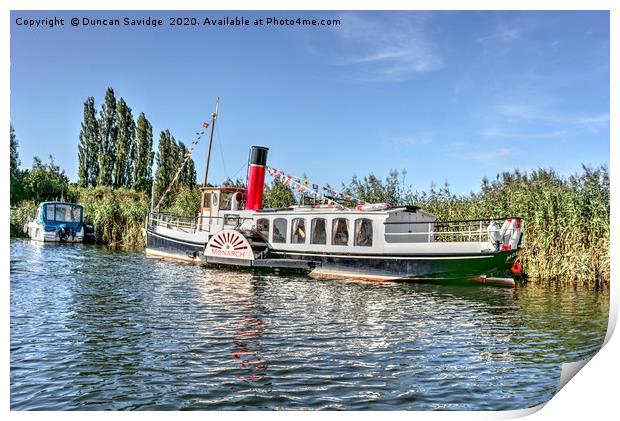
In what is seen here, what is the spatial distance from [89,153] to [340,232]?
5352mm

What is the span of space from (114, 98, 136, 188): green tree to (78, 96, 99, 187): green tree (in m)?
0.45

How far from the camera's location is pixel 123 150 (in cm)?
1192

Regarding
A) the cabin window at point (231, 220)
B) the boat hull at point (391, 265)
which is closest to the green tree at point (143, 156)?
the cabin window at point (231, 220)

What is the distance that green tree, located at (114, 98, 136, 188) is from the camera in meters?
11.1

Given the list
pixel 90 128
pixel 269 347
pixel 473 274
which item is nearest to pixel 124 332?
pixel 269 347

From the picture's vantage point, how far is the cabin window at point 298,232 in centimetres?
1357

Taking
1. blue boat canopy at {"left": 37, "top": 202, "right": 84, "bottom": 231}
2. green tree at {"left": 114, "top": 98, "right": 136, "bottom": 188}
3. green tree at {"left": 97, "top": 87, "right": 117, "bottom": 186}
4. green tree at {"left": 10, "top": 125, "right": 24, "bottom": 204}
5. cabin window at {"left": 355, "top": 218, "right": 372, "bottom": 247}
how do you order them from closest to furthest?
green tree at {"left": 10, "top": 125, "right": 24, "bottom": 204} → green tree at {"left": 97, "top": 87, "right": 117, "bottom": 186} → green tree at {"left": 114, "top": 98, "right": 136, "bottom": 188} → cabin window at {"left": 355, "top": 218, "right": 372, "bottom": 247} → blue boat canopy at {"left": 37, "top": 202, "right": 84, "bottom": 231}

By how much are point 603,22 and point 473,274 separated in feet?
20.8

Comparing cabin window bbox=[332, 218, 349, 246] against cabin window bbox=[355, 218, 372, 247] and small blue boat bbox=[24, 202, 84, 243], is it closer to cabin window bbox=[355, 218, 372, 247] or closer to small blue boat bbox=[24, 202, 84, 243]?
cabin window bbox=[355, 218, 372, 247]

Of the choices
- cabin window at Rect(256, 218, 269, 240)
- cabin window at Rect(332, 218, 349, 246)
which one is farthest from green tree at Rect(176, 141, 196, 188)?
cabin window at Rect(332, 218, 349, 246)

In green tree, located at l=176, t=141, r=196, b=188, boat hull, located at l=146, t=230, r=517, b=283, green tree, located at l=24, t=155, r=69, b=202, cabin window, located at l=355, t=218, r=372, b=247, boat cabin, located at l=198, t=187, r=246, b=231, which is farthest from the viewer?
green tree, located at l=176, t=141, r=196, b=188

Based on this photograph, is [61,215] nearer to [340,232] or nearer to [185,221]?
[185,221]

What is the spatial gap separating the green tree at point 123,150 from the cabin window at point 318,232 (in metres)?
4.14

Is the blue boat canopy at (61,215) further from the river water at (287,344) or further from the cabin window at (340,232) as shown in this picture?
the cabin window at (340,232)
